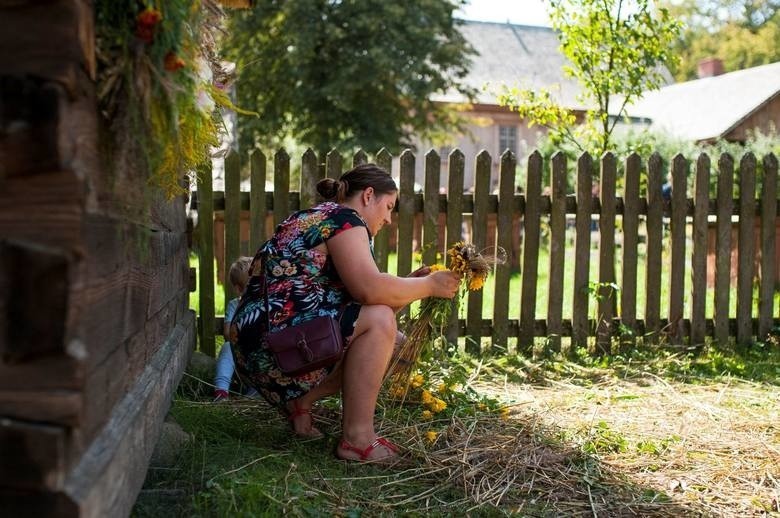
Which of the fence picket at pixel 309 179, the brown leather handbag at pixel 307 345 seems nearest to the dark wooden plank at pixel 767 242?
the fence picket at pixel 309 179

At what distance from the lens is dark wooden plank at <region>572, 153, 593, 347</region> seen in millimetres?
6055

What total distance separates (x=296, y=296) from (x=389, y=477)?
81cm

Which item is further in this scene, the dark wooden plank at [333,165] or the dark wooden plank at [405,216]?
the dark wooden plank at [405,216]

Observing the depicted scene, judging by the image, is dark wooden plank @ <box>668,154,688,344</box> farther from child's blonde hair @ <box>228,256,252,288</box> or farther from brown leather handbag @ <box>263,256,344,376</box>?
brown leather handbag @ <box>263,256,344,376</box>

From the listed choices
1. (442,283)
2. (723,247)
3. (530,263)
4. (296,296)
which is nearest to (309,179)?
(530,263)

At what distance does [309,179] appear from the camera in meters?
5.66

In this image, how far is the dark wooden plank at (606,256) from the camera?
20.1 feet

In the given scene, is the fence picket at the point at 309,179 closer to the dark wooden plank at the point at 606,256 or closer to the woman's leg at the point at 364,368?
the dark wooden plank at the point at 606,256

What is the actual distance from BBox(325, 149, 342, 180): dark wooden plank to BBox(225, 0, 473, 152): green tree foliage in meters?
17.0

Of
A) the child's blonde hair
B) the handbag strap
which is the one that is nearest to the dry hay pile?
the handbag strap

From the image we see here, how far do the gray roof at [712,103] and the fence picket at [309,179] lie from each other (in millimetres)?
15362

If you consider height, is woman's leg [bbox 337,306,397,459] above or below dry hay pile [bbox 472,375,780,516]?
above

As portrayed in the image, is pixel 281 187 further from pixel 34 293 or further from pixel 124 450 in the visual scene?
pixel 34 293

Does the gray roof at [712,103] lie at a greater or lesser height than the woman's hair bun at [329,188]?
greater
